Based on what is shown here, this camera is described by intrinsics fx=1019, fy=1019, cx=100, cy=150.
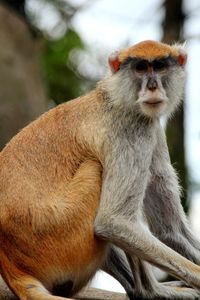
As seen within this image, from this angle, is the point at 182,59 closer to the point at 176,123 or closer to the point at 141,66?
the point at 141,66

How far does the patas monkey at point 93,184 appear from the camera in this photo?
311 inches

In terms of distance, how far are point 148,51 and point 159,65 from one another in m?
0.17

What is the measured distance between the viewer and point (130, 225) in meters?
7.98

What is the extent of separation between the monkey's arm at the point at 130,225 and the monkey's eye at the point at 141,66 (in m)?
0.83

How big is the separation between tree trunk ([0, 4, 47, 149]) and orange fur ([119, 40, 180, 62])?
9.22 metres

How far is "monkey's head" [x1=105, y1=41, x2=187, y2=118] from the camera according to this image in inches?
322

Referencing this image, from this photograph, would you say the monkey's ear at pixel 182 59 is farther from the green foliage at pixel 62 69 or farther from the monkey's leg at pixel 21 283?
the green foliage at pixel 62 69

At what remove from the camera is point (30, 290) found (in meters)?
7.80

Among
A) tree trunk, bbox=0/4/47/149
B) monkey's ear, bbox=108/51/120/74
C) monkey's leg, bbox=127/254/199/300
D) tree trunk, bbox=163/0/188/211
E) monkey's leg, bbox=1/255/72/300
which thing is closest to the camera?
monkey's leg, bbox=1/255/72/300

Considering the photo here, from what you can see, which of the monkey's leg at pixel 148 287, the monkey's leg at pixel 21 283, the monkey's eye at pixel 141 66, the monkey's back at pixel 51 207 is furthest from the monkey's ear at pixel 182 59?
the monkey's leg at pixel 21 283

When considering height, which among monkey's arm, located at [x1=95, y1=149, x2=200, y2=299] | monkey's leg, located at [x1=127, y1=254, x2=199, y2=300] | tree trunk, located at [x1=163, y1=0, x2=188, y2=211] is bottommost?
monkey's leg, located at [x1=127, y1=254, x2=199, y2=300]

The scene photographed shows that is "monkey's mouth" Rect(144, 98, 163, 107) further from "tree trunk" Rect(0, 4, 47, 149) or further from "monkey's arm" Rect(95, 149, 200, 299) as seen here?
"tree trunk" Rect(0, 4, 47, 149)

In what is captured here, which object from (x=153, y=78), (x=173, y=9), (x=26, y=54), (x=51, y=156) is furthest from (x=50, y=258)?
(x=26, y=54)

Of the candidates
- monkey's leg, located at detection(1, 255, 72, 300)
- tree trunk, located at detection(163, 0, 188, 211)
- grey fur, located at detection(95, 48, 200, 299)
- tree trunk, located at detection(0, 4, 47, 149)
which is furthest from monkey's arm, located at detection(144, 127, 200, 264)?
tree trunk, located at detection(0, 4, 47, 149)
